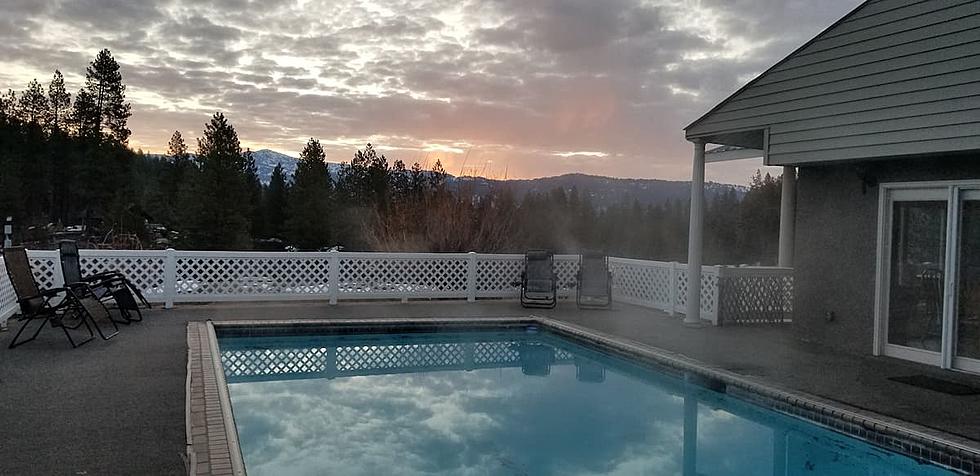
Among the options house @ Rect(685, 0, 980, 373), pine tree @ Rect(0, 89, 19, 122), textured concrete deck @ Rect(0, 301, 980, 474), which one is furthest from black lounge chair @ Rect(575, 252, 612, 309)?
pine tree @ Rect(0, 89, 19, 122)

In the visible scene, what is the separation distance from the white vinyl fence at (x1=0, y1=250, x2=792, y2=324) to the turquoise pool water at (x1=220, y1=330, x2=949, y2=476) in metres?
2.09

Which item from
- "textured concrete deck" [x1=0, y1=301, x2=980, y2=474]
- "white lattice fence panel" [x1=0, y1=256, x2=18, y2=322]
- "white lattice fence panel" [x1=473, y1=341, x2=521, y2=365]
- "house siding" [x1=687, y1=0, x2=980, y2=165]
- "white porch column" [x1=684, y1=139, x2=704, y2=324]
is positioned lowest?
"white lattice fence panel" [x1=473, y1=341, x2=521, y2=365]

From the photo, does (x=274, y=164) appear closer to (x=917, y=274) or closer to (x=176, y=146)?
(x=176, y=146)

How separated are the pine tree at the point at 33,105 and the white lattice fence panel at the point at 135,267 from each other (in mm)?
30488

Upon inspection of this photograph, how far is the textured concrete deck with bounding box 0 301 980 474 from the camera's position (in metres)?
3.57

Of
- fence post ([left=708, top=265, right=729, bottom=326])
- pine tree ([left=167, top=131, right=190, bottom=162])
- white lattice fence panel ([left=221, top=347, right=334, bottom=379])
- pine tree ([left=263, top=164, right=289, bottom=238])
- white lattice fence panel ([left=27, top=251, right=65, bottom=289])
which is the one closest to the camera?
white lattice fence panel ([left=221, top=347, right=334, bottom=379])

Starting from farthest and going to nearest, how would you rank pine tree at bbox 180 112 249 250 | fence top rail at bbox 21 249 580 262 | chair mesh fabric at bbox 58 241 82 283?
pine tree at bbox 180 112 249 250 < fence top rail at bbox 21 249 580 262 < chair mesh fabric at bbox 58 241 82 283

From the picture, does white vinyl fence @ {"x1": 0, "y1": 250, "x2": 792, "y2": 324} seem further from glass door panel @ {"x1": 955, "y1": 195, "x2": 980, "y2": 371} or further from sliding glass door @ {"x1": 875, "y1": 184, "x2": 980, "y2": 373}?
glass door panel @ {"x1": 955, "y1": 195, "x2": 980, "y2": 371}

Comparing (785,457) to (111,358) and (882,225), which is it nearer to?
(882,225)

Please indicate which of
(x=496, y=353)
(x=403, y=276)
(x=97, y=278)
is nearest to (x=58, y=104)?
(x=403, y=276)

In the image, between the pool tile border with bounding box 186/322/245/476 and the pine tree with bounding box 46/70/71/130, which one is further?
the pine tree with bounding box 46/70/71/130

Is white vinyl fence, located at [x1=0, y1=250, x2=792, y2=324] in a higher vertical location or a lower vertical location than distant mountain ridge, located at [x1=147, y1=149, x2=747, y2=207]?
lower

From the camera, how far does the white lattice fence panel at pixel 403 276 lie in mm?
10656

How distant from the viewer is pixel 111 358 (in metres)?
5.97
